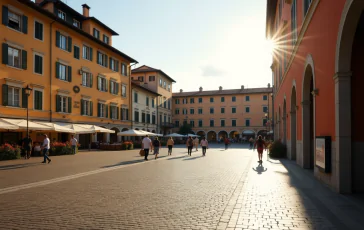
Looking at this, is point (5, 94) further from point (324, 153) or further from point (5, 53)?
point (324, 153)

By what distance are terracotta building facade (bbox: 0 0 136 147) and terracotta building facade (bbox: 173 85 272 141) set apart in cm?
3335

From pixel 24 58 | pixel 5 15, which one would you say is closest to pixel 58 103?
pixel 24 58

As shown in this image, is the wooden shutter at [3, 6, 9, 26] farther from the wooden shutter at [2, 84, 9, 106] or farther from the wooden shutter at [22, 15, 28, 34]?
the wooden shutter at [2, 84, 9, 106]

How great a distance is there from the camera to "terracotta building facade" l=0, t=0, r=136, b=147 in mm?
23547

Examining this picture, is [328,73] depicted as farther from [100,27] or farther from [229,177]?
[100,27]

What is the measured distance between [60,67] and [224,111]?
48.5 meters

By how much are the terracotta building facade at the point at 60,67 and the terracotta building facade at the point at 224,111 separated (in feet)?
109

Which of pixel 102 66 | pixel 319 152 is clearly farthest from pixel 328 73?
pixel 102 66

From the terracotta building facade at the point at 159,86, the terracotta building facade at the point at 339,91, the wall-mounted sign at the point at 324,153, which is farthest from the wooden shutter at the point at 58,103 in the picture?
the terracotta building facade at the point at 159,86

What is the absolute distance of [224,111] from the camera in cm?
7262

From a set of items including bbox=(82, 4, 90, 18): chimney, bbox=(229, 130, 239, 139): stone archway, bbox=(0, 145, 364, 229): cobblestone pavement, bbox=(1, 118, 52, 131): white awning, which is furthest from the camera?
bbox=(229, 130, 239, 139): stone archway

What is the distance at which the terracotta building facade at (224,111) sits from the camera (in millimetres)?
69812

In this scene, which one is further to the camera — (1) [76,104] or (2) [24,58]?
(1) [76,104]

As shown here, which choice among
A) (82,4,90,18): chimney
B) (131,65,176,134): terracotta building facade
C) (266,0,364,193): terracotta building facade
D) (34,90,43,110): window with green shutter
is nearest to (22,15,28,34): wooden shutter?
(34,90,43,110): window with green shutter
